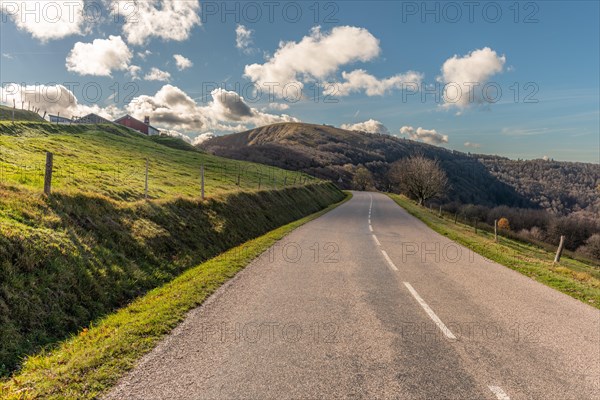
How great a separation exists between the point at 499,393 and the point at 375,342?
1.78 meters

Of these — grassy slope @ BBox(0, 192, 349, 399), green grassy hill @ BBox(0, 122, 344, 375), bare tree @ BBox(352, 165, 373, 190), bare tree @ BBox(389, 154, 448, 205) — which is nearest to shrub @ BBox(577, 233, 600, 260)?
bare tree @ BBox(389, 154, 448, 205)

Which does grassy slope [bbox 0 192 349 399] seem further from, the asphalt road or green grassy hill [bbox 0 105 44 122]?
green grassy hill [bbox 0 105 44 122]

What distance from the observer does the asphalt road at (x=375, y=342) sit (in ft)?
13.6

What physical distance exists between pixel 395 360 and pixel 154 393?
129 inches

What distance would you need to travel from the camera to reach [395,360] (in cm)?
480

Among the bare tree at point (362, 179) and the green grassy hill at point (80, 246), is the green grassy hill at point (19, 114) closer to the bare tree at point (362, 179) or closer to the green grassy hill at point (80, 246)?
the green grassy hill at point (80, 246)

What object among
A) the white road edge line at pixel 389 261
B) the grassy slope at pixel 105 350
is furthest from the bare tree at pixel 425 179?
the grassy slope at pixel 105 350

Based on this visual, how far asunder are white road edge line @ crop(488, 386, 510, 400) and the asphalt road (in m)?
0.02

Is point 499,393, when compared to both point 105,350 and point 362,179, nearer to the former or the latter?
point 105,350

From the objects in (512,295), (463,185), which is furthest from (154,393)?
(463,185)

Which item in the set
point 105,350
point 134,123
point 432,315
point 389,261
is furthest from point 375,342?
point 134,123

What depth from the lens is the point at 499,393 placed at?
409cm

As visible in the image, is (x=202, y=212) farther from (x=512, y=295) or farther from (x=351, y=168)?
(x=351, y=168)

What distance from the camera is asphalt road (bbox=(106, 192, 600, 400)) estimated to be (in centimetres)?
415
